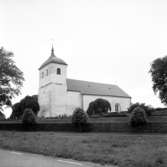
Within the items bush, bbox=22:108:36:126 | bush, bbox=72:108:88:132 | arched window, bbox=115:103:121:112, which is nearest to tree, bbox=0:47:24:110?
bush, bbox=22:108:36:126

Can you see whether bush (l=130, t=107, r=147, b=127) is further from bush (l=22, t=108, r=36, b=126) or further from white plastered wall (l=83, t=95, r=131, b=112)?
white plastered wall (l=83, t=95, r=131, b=112)

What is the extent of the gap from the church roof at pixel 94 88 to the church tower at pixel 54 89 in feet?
9.33

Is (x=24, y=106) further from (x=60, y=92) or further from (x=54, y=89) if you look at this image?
(x=60, y=92)

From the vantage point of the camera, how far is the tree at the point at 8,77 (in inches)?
1423

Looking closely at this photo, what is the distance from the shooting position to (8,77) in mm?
37219

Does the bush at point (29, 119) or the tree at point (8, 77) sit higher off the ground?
the tree at point (8, 77)

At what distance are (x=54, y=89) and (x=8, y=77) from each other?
65.1ft

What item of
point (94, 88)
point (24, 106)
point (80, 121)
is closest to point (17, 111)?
point (24, 106)

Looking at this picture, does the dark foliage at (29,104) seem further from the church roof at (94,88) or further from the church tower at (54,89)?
the church roof at (94,88)

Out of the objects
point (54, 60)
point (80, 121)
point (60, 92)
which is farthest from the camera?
point (54, 60)

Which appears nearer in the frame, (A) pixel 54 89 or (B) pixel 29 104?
(B) pixel 29 104

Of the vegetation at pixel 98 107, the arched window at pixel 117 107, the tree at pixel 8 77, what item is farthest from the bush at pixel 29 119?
the arched window at pixel 117 107

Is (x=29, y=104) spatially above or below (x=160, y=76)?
below

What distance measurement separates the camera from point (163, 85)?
39.2 m
